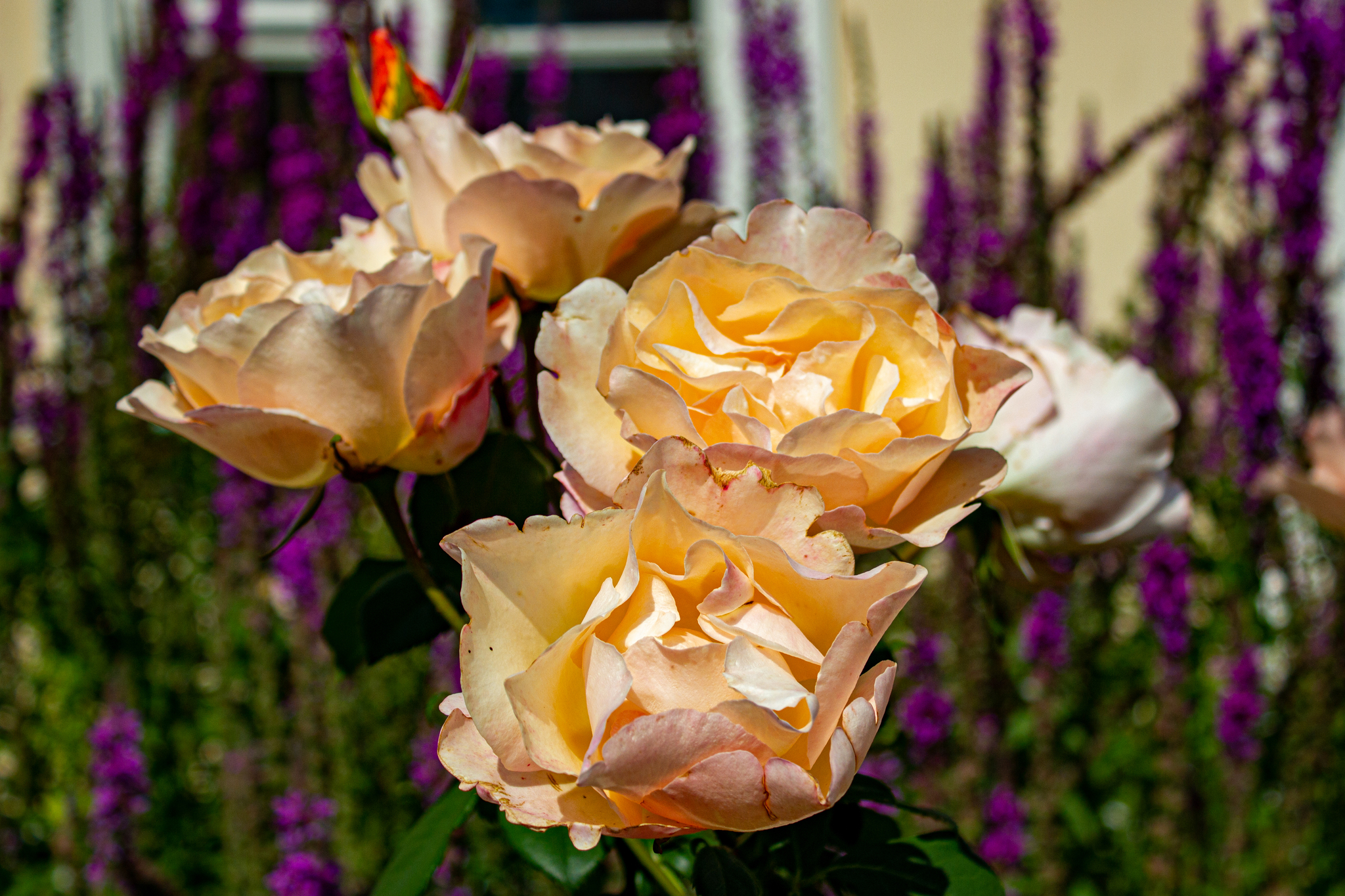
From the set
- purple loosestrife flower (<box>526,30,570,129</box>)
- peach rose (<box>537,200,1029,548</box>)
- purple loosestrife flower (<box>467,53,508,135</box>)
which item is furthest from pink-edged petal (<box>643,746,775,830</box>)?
purple loosestrife flower (<box>526,30,570,129</box>)

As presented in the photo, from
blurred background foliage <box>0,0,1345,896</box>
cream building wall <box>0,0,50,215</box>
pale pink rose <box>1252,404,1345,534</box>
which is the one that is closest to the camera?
pale pink rose <box>1252,404,1345,534</box>

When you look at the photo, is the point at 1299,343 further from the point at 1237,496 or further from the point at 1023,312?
the point at 1023,312

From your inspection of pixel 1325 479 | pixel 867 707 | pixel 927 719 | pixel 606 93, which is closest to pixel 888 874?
pixel 867 707

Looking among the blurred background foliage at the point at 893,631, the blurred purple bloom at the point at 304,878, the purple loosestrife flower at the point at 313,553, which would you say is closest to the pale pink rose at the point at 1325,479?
the blurred background foliage at the point at 893,631

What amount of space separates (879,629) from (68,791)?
68.9 inches

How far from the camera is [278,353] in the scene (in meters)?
0.47

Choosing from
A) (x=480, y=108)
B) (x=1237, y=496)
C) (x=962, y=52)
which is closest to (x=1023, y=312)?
(x=1237, y=496)

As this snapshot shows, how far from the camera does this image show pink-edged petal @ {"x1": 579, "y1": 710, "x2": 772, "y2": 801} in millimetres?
327

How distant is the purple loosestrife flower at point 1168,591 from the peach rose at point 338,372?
1.20 m

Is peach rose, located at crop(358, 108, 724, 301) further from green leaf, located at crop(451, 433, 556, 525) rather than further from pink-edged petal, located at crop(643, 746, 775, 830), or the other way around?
pink-edged petal, located at crop(643, 746, 775, 830)

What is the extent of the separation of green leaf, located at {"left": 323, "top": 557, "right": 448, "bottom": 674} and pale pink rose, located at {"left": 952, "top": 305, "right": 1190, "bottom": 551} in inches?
14.1

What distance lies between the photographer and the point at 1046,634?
1525 mm

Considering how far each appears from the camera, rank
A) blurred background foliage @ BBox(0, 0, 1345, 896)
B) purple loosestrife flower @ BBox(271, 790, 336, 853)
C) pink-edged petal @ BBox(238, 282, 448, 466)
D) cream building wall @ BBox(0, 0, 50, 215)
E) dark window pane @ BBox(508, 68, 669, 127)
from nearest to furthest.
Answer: pink-edged petal @ BBox(238, 282, 448, 466) → purple loosestrife flower @ BBox(271, 790, 336, 853) → blurred background foliage @ BBox(0, 0, 1345, 896) → cream building wall @ BBox(0, 0, 50, 215) → dark window pane @ BBox(508, 68, 669, 127)

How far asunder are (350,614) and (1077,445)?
1.54ft
